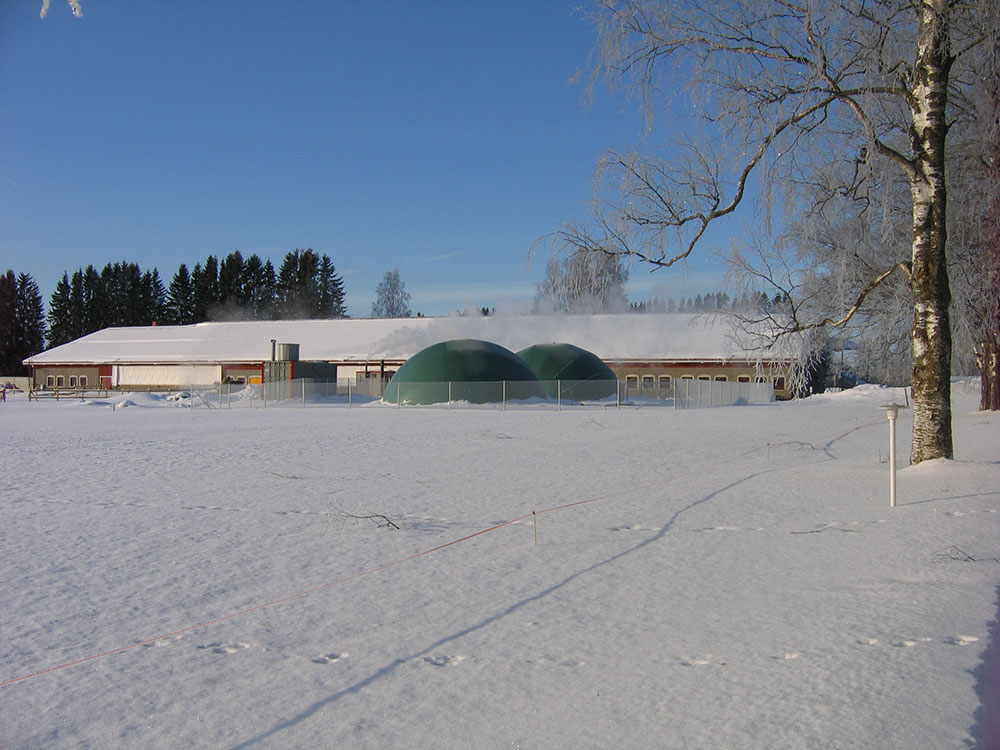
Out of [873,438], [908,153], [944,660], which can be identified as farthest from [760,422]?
[944,660]

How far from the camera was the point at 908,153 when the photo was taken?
12781mm

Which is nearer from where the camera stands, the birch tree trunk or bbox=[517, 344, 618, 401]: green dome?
the birch tree trunk

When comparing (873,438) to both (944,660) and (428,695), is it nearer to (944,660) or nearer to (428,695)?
(944,660)

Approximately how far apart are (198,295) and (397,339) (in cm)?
5563

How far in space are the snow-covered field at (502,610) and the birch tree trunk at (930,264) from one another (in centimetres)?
68

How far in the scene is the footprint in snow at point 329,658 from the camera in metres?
4.46

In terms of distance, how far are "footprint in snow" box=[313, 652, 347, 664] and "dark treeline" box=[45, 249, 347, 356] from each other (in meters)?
102

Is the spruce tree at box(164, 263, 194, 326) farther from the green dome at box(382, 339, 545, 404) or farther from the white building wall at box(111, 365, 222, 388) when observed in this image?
the green dome at box(382, 339, 545, 404)

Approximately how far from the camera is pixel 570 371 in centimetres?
4188

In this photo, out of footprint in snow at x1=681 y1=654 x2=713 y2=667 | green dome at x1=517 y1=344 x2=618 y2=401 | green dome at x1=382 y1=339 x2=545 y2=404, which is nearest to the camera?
footprint in snow at x1=681 y1=654 x2=713 y2=667

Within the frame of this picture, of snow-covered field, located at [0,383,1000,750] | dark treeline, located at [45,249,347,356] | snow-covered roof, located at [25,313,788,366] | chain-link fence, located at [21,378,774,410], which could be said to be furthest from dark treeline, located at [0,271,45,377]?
snow-covered field, located at [0,383,1000,750]

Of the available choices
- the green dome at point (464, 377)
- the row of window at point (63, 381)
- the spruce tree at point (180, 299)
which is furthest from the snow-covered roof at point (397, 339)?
the spruce tree at point (180, 299)

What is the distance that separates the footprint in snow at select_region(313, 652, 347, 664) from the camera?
14.6ft

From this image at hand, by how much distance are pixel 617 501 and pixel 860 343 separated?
11.0m
